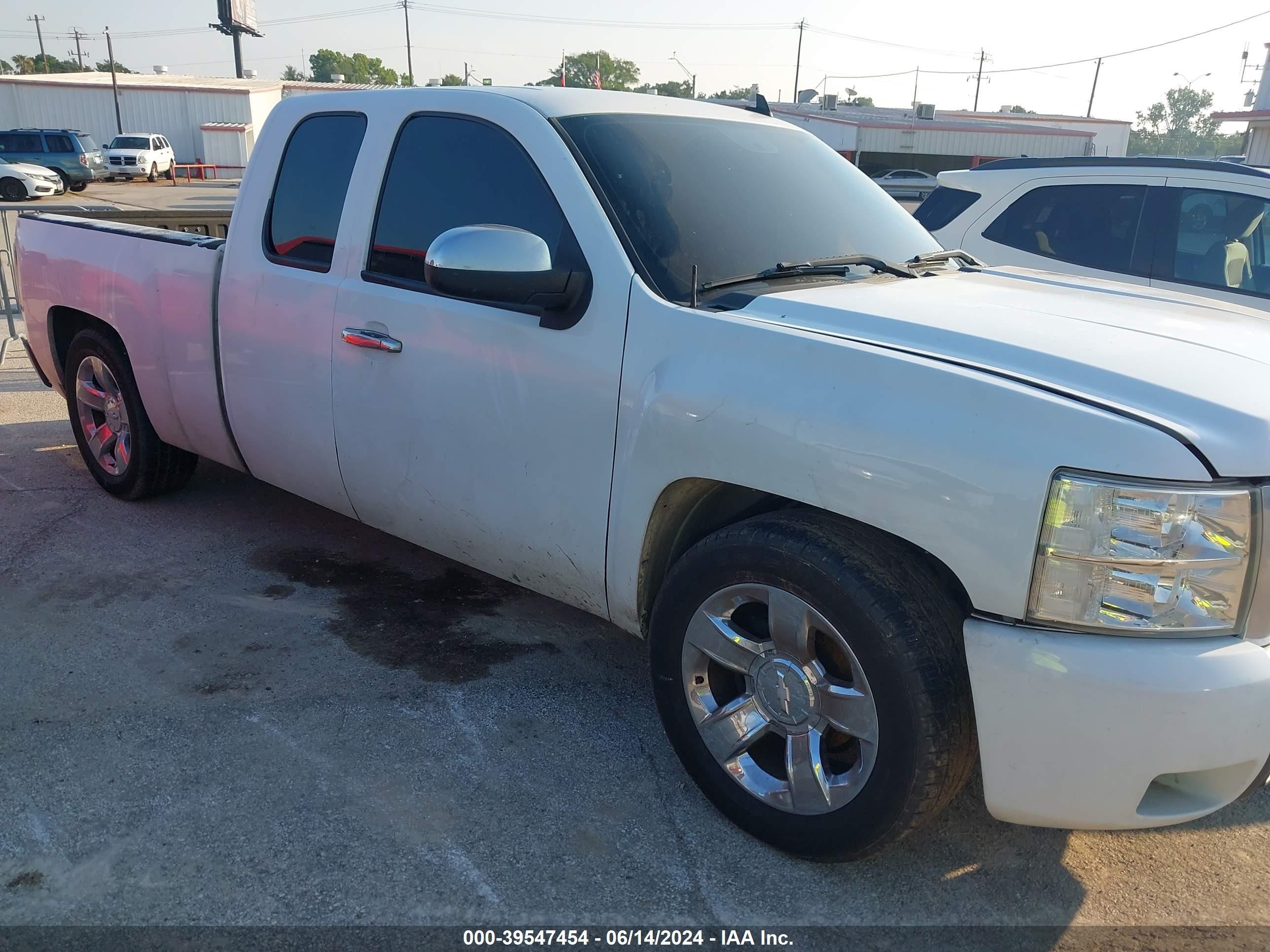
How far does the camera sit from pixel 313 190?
3.83 metres

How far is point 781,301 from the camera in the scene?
270cm

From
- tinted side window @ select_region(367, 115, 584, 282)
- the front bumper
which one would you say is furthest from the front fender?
tinted side window @ select_region(367, 115, 584, 282)

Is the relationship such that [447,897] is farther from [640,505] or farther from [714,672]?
[640,505]

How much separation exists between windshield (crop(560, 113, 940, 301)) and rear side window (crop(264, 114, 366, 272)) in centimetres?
101

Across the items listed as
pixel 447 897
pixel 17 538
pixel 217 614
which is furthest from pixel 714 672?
pixel 17 538

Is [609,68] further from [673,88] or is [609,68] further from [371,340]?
[371,340]

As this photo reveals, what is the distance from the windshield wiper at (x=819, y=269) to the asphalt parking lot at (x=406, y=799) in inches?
56.6

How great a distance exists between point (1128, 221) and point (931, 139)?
1894 inches

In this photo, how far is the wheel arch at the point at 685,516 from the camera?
271 centimetres

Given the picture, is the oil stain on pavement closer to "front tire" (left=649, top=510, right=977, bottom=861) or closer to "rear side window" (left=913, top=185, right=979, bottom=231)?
"front tire" (left=649, top=510, right=977, bottom=861)

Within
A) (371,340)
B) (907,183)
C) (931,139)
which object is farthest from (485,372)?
(931,139)

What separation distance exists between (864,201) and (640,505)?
5.29 feet

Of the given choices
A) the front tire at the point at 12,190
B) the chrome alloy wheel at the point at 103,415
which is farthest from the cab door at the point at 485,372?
the front tire at the point at 12,190

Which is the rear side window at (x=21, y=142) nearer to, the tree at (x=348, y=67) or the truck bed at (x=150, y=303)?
the truck bed at (x=150, y=303)
